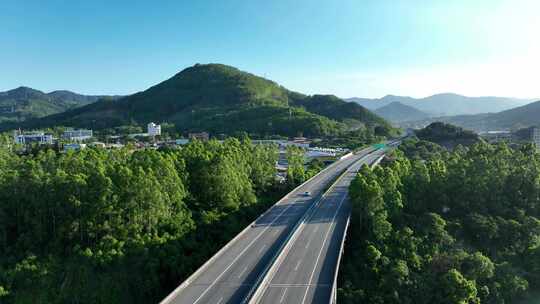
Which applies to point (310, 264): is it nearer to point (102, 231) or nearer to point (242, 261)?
point (242, 261)

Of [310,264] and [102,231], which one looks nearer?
[310,264]

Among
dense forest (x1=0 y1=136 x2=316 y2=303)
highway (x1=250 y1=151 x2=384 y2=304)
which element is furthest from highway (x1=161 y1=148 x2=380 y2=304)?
dense forest (x1=0 y1=136 x2=316 y2=303)

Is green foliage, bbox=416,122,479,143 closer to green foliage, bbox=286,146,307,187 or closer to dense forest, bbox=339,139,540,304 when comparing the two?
dense forest, bbox=339,139,540,304

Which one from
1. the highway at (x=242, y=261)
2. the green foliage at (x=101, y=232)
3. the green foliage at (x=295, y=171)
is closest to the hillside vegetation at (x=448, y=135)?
the green foliage at (x=295, y=171)

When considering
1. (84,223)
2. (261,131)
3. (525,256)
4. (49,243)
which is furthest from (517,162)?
(261,131)

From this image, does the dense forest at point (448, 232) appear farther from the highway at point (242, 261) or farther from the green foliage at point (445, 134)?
the green foliage at point (445, 134)

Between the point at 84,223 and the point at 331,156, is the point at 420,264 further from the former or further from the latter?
the point at 331,156

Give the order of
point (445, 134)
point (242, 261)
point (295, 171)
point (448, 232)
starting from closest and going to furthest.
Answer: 1. point (242, 261)
2. point (448, 232)
3. point (295, 171)
4. point (445, 134)

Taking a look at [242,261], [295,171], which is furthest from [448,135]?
[242,261]
